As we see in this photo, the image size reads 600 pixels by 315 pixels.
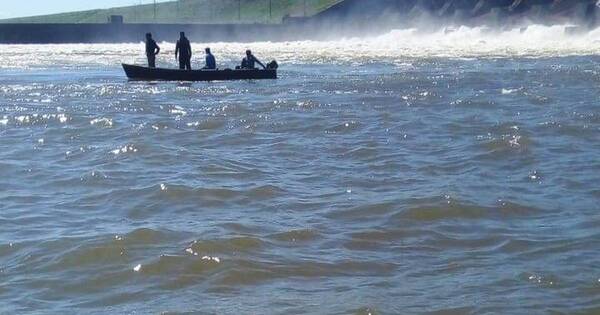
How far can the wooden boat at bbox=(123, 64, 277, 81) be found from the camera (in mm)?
32281

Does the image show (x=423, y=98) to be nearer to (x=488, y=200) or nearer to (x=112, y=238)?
(x=488, y=200)

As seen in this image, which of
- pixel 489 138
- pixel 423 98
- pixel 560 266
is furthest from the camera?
pixel 423 98

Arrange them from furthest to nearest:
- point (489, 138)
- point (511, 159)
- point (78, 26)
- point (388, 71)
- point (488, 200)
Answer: point (78, 26), point (388, 71), point (489, 138), point (511, 159), point (488, 200)

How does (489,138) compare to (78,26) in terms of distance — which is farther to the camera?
(78,26)

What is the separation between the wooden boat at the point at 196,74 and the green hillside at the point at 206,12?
105513 mm

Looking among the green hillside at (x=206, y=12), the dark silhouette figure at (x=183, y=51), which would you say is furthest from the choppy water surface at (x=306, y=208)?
the green hillside at (x=206, y=12)

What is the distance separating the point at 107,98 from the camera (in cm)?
2670

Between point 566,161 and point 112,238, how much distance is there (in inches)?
272

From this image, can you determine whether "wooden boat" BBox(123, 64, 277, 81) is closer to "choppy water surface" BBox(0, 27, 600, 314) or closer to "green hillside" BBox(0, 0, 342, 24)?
"choppy water surface" BBox(0, 27, 600, 314)

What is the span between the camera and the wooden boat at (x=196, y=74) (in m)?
32.3

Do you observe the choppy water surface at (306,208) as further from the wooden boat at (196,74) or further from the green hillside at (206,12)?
the green hillside at (206,12)

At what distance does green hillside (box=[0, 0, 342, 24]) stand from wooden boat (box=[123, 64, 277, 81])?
346 ft

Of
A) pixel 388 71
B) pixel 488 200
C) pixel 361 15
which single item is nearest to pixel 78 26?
pixel 361 15

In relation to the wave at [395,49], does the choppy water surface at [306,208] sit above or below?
above
